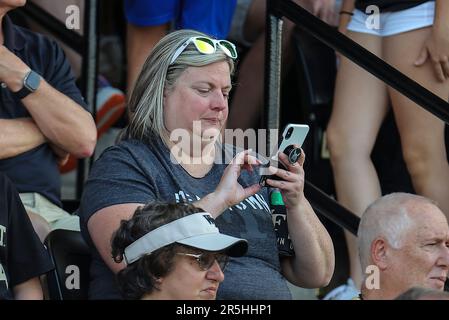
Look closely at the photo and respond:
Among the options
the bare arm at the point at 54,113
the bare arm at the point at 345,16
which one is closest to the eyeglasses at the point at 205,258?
the bare arm at the point at 54,113

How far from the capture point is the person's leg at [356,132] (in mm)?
4570

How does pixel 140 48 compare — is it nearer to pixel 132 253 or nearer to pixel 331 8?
pixel 331 8

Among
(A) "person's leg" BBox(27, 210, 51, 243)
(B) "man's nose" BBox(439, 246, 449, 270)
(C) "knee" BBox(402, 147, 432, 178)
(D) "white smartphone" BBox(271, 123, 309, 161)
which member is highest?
(D) "white smartphone" BBox(271, 123, 309, 161)

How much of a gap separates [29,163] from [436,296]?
1.93m

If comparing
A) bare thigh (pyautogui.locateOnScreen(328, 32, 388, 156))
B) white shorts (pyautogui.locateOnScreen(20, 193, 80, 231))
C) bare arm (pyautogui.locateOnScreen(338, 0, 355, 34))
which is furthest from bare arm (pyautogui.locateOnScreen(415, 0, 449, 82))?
white shorts (pyautogui.locateOnScreen(20, 193, 80, 231))

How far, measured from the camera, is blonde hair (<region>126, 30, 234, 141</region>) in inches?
150

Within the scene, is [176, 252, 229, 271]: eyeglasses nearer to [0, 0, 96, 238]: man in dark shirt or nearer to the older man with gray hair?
the older man with gray hair

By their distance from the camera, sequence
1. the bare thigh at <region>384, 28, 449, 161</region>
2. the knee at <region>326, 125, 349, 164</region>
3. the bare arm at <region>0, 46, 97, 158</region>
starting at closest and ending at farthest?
1. the bare arm at <region>0, 46, 97, 158</region>
2. the bare thigh at <region>384, 28, 449, 161</region>
3. the knee at <region>326, 125, 349, 164</region>

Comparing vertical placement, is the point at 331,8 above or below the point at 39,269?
above

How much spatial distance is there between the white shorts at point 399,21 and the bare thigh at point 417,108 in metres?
0.03

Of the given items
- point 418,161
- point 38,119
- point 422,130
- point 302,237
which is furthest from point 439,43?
point 38,119

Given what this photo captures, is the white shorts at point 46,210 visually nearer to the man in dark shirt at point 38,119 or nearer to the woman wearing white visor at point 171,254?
the man in dark shirt at point 38,119

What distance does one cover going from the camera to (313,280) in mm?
3865
